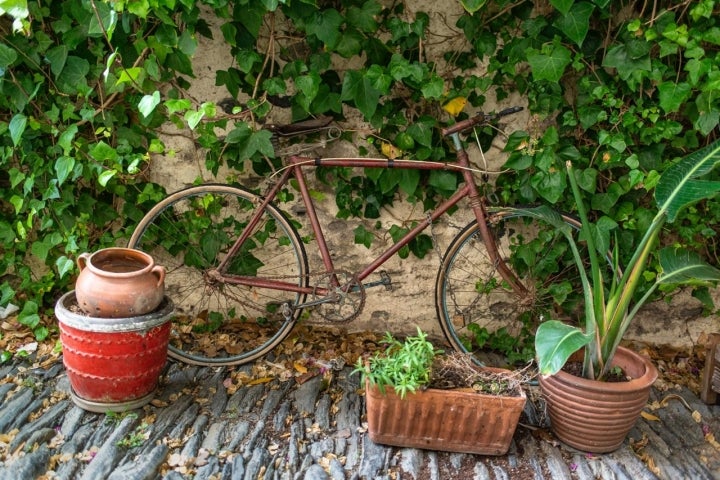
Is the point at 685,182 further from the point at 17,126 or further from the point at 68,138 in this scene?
the point at 17,126

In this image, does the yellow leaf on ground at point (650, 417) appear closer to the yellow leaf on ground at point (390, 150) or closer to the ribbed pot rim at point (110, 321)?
the yellow leaf on ground at point (390, 150)

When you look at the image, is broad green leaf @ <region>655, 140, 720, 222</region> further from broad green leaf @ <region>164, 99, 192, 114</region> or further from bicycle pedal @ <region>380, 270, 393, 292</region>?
broad green leaf @ <region>164, 99, 192, 114</region>

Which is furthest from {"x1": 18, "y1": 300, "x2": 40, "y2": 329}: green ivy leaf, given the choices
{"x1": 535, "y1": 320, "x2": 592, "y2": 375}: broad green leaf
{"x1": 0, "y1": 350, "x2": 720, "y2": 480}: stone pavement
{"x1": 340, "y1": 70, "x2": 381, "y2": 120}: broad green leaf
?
{"x1": 535, "y1": 320, "x2": 592, "y2": 375}: broad green leaf

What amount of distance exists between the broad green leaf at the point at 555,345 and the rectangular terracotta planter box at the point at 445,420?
33 centimetres

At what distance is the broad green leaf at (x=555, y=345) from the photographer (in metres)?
2.39

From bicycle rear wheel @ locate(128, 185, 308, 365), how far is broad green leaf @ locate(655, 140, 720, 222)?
1.75 m

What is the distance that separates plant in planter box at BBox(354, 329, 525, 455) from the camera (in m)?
2.69

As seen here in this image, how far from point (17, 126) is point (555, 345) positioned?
2.72 m

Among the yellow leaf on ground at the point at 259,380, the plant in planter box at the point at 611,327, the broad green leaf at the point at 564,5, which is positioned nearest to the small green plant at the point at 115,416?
the yellow leaf on ground at the point at 259,380

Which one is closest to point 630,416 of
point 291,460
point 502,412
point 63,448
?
point 502,412

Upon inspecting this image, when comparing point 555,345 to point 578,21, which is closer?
point 555,345

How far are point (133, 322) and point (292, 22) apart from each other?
1.70 m

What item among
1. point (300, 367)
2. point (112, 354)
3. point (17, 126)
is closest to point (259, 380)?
point (300, 367)

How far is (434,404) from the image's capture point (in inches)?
107
